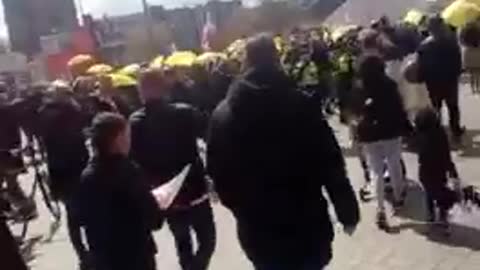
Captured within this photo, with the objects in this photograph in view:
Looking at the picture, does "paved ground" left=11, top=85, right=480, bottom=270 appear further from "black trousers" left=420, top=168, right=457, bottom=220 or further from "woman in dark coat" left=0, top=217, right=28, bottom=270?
"woman in dark coat" left=0, top=217, right=28, bottom=270

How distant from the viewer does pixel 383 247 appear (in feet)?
31.4

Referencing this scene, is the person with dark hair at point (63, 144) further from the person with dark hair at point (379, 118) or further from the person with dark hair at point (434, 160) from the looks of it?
the person with dark hair at point (434, 160)

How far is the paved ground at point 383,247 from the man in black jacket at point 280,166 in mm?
3374

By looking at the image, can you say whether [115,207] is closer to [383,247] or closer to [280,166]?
[280,166]

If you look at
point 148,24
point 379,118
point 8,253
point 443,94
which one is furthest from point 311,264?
point 148,24

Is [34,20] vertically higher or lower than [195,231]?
lower

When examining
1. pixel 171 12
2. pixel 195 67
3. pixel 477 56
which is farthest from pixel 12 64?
pixel 477 56

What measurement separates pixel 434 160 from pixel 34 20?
4140 cm

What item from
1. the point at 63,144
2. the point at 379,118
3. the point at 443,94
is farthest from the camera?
the point at 443,94

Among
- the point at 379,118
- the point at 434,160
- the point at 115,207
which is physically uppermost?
the point at 115,207

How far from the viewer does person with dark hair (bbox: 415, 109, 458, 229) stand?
983 cm

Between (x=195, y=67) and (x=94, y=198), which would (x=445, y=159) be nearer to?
(x=94, y=198)

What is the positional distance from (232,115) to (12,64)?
37892 millimetres

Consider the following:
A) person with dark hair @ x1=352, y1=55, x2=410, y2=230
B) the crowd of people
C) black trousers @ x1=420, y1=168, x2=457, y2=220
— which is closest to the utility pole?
the crowd of people
